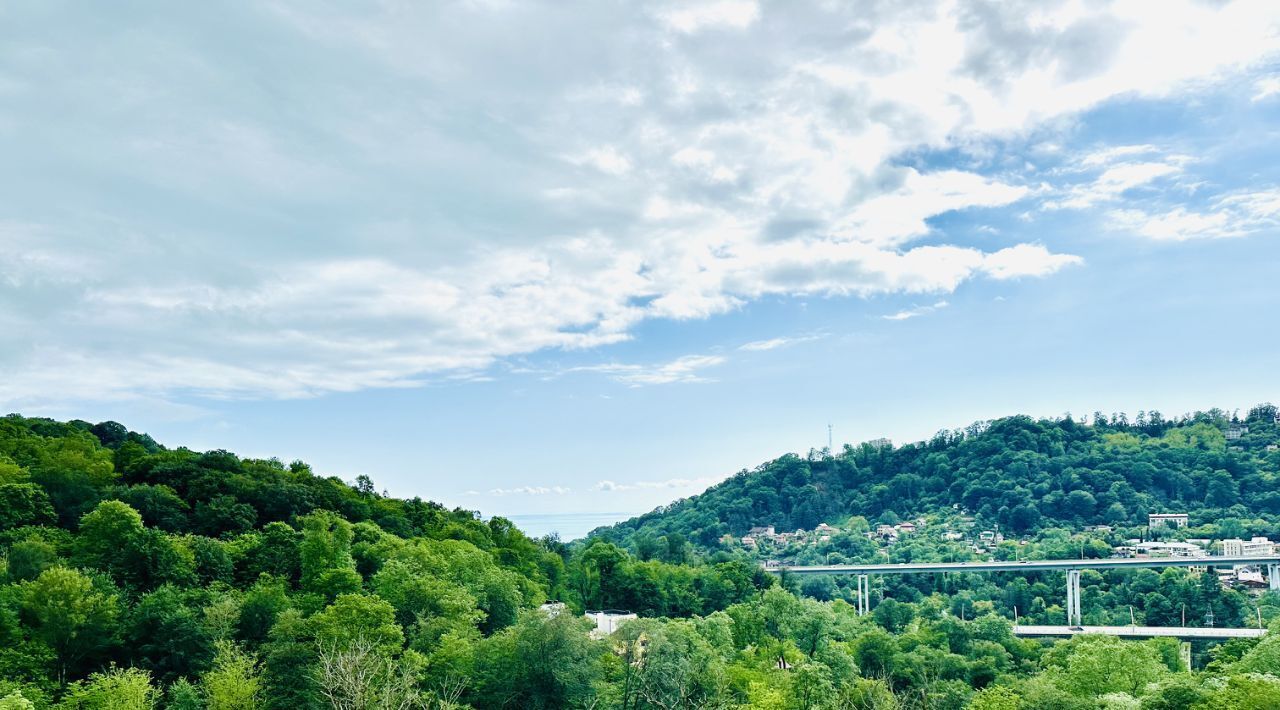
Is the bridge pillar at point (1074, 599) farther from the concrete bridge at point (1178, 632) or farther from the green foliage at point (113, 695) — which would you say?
the green foliage at point (113, 695)

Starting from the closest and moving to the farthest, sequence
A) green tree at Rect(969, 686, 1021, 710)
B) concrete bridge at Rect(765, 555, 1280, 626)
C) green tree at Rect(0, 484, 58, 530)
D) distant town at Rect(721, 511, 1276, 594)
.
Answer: green tree at Rect(969, 686, 1021, 710) < green tree at Rect(0, 484, 58, 530) < concrete bridge at Rect(765, 555, 1280, 626) < distant town at Rect(721, 511, 1276, 594)

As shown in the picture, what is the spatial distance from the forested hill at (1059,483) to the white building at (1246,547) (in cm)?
995

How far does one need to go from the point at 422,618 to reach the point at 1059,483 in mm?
146029

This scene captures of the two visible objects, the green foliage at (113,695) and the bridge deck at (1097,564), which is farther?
the bridge deck at (1097,564)

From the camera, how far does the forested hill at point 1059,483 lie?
147125 mm

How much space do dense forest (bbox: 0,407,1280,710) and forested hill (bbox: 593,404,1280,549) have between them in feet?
164

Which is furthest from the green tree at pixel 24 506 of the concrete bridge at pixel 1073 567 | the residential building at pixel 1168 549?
the residential building at pixel 1168 549

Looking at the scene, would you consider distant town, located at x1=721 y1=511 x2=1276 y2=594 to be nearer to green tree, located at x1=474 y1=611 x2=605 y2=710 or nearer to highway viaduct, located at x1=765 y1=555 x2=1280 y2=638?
highway viaduct, located at x1=765 y1=555 x2=1280 y2=638

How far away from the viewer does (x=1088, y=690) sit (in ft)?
151

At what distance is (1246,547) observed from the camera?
4675 inches

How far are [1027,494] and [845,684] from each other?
128067 mm

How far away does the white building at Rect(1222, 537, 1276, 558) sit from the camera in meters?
115

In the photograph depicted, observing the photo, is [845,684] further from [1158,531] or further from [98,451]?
[1158,531]

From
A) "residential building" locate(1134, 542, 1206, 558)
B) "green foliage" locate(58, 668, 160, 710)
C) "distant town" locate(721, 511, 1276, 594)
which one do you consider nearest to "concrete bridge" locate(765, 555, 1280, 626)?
"distant town" locate(721, 511, 1276, 594)
